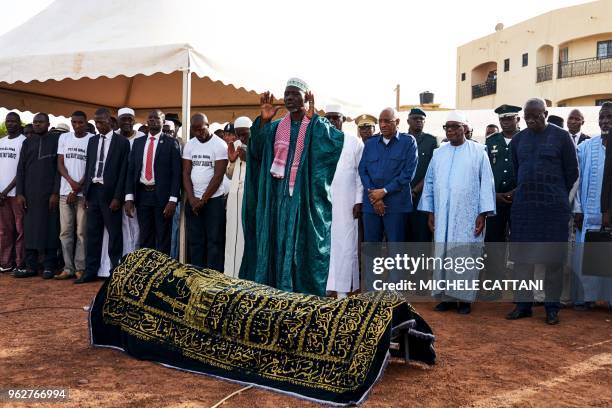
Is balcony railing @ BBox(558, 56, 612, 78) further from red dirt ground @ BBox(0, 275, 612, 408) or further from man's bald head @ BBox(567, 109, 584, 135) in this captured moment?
red dirt ground @ BBox(0, 275, 612, 408)

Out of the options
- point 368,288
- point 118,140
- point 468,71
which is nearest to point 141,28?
point 118,140

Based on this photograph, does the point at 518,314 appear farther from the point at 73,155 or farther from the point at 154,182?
the point at 73,155

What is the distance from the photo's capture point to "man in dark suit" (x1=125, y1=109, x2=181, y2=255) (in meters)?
6.49

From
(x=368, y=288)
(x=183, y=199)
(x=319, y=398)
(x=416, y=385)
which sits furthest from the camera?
(x=183, y=199)

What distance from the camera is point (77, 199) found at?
6938mm

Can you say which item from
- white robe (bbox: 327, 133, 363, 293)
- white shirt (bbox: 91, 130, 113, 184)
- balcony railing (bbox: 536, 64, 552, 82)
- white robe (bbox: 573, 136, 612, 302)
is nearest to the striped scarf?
white robe (bbox: 327, 133, 363, 293)

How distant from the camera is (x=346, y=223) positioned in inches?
233

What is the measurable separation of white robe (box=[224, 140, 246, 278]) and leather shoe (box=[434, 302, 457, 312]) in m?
2.10

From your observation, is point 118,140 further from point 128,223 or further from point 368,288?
point 368,288

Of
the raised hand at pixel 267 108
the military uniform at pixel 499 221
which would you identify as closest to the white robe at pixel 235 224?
the raised hand at pixel 267 108

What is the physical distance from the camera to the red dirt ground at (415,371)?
3.22 metres

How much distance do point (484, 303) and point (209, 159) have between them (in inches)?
131

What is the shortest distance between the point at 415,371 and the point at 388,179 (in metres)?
2.46

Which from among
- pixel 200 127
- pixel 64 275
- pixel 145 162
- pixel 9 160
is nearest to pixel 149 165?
pixel 145 162
